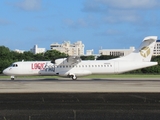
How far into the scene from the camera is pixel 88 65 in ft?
166

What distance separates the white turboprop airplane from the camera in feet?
162

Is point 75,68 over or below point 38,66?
below

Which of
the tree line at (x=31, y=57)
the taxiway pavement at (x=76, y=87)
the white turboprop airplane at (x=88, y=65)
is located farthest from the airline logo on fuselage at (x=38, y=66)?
the tree line at (x=31, y=57)

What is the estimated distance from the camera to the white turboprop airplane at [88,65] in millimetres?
49469
